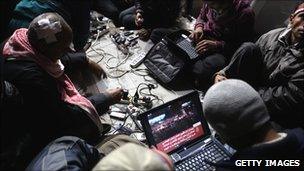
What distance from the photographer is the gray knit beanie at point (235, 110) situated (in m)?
1.49

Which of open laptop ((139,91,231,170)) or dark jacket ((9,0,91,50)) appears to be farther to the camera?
dark jacket ((9,0,91,50))

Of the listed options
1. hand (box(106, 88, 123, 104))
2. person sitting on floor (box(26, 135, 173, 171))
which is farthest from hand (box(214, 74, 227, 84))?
person sitting on floor (box(26, 135, 173, 171))

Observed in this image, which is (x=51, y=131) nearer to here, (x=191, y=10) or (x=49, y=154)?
(x=49, y=154)

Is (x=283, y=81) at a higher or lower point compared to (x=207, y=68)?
higher

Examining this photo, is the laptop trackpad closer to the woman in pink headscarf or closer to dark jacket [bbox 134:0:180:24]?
the woman in pink headscarf

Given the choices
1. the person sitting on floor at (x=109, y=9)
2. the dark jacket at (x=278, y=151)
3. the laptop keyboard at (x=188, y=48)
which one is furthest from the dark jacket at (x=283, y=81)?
the person sitting on floor at (x=109, y=9)

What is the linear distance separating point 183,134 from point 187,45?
116 centimetres

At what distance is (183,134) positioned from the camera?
2.25 meters

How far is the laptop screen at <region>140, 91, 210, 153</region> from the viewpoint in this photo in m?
2.16

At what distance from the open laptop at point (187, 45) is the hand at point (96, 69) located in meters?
0.71

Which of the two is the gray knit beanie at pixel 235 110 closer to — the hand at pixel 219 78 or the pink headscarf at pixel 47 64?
the pink headscarf at pixel 47 64

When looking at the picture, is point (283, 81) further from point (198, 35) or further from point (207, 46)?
point (198, 35)

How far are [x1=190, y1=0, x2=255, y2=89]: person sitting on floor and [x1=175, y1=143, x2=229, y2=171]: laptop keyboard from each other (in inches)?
36.7

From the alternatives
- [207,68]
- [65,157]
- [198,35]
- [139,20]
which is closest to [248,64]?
[207,68]
